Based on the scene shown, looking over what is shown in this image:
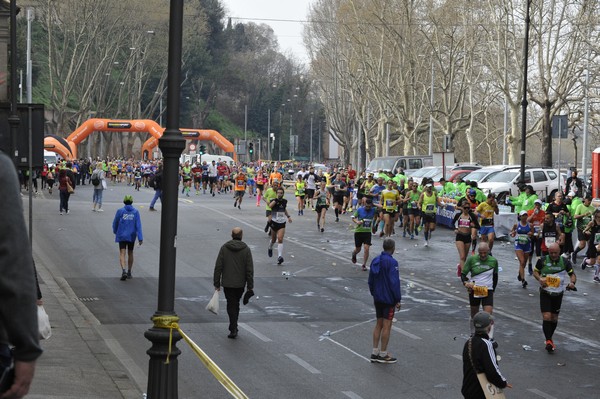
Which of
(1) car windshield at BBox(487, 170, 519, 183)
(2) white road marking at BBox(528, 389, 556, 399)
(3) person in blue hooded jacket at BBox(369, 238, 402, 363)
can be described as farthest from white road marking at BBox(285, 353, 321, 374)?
(1) car windshield at BBox(487, 170, 519, 183)

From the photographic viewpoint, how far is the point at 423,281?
22219 mm

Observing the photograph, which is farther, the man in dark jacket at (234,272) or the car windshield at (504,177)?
the car windshield at (504,177)

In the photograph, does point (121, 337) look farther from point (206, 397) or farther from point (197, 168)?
point (197, 168)

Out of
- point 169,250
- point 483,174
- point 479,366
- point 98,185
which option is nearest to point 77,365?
point 169,250

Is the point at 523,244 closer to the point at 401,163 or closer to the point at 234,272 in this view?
the point at 234,272

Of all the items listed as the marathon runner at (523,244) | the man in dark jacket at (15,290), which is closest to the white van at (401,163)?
the marathon runner at (523,244)

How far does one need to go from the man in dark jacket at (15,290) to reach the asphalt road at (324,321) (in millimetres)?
8436

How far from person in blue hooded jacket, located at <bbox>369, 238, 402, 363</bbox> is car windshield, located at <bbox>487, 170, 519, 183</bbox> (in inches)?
1074

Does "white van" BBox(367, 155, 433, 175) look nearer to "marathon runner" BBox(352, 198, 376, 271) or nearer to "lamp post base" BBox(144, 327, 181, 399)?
"marathon runner" BBox(352, 198, 376, 271)

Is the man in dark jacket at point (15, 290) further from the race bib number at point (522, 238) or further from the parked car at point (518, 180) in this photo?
the parked car at point (518, 180)

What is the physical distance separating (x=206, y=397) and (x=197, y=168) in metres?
46.2

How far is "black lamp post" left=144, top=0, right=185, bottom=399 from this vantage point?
27.7 ft

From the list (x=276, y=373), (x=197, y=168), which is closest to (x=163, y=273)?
(x=276, y=373)

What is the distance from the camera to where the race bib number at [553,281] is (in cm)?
1521
